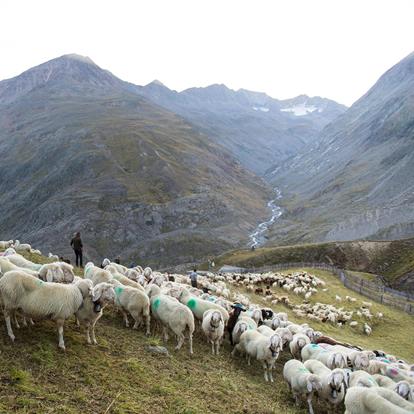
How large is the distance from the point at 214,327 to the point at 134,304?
3023 millimetres

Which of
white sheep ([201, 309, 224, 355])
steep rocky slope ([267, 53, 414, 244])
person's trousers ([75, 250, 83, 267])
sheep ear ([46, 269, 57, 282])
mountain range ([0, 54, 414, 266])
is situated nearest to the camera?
sheep ear ([46, 269, 57, 282])

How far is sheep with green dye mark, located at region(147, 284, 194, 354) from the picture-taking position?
1583cm

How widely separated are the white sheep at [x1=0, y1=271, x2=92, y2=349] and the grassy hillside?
54252 mm

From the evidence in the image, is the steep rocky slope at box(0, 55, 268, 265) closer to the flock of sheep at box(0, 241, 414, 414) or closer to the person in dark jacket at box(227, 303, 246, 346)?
the person in dark jacket at box(227, 303, 246, 346)

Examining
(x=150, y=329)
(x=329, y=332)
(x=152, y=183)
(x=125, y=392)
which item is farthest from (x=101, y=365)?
(x=152, y=183)

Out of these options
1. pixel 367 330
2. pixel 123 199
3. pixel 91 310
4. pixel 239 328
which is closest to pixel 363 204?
pixel 123 199

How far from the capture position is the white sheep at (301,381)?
45.0 ft

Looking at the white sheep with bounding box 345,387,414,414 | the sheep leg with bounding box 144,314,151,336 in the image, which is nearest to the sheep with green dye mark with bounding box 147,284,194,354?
the sheep leg with bounding box 144,314,151,336

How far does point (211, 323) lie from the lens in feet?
54.3

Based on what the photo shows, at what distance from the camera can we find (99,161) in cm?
16912

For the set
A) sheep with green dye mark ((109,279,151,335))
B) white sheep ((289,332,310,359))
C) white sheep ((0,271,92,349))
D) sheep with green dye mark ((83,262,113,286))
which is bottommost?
white sheep ((289,332,310,359))

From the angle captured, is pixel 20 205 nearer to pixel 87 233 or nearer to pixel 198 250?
pixel 87 233

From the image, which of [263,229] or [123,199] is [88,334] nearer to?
[123,199]

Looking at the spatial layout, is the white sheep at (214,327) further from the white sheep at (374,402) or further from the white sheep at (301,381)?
the white sheep at (374,402)
